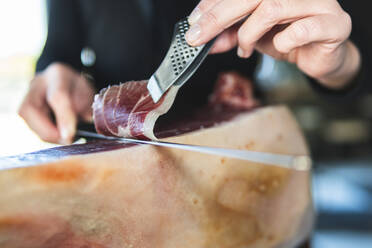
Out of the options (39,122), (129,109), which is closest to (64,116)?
(39,122)

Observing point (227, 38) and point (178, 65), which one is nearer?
point (178, 65)

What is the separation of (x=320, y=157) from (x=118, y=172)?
13.1 feet

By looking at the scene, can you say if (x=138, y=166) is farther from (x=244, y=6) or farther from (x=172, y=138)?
(x=244, y=6)

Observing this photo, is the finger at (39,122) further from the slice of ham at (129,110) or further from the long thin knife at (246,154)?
the slice of ham at (129,110)

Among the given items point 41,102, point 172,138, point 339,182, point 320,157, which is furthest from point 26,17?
point 320,157

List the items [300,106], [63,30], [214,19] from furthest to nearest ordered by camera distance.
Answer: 1. [300,106]
2. [63,30]
3. [214,19]

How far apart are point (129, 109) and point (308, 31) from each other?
447 millimetres

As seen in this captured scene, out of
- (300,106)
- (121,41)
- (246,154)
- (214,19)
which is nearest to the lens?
(214,19)

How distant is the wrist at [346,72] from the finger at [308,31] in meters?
0.33

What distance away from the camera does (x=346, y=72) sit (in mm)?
1222

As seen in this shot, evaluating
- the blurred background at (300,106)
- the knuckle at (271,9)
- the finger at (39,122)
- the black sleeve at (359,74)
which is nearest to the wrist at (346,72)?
the black sleeve at (359,74)

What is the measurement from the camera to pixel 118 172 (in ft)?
2.45

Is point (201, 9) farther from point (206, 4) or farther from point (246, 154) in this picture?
point (246, 154)

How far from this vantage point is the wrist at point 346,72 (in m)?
1.15
